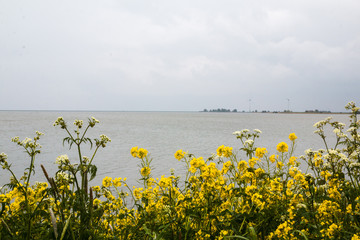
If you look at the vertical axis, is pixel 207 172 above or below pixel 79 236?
above

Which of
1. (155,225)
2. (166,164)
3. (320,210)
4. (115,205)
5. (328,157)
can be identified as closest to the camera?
(320,210)

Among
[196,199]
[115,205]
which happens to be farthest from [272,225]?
[115,205]

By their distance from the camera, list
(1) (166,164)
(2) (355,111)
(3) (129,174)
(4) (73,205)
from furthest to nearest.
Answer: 1. (1) (166,164)
2. (3) (129,174)
3. (2) (355,111)
4. (4) (73,205)

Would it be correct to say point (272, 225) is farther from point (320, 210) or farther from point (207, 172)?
point (207, 172)

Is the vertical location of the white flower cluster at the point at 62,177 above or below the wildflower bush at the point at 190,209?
above

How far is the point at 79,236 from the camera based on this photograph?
7.58 feet

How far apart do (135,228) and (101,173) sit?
1036cm

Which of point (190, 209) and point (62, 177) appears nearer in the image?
point (62, 177)

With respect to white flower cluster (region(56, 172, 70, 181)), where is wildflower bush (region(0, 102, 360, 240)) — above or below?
below

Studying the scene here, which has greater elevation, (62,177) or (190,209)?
(62,177)

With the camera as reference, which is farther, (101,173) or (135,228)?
(101,173)

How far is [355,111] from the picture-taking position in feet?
13.5

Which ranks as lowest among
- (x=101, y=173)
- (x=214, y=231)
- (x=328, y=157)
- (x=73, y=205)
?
(x=101, y=173)

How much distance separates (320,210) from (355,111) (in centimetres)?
201
